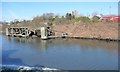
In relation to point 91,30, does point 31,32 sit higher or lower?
lower

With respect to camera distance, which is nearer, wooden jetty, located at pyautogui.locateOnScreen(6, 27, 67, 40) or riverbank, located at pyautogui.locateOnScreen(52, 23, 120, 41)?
riverbank, located at pyautogui.locateOnScreen(52, 23, 120, 41)

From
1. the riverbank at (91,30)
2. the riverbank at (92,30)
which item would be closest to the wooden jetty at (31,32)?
the riverbank at (91,30)

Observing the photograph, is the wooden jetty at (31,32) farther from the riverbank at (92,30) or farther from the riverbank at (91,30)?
the riverbank at (92,30)

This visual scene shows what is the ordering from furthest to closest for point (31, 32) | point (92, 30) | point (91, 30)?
point (31, 32) → point (91, 30) → point (92, 30)

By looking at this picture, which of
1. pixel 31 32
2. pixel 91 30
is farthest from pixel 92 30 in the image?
pixel 31 32

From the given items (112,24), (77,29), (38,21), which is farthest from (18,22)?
(112,24)

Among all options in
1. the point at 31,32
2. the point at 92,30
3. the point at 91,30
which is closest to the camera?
the point at 92,30

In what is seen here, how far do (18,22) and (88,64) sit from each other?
1804 inches

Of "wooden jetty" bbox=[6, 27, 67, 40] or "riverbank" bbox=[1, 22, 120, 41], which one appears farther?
"wooden jetty" bbox=[6, 27, 67, 40]

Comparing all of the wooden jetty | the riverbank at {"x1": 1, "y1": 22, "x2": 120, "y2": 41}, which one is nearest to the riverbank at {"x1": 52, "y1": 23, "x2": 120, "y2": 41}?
the riverbank at {"x1": 1, "y1": 22, "x2": 120, "y2": 41}

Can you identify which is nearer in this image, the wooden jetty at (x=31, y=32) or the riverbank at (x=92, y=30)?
the riverbank at (x=92, y=30)

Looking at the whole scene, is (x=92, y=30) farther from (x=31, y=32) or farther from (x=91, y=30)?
(x=31, y=32)

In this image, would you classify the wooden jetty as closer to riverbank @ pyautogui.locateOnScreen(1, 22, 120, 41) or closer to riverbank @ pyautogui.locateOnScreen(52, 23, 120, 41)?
riverbank @ pyautogui.locateOnScreen(1, 22, 120, 41)

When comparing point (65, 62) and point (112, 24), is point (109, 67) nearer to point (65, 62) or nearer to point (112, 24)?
point (65, 62)
